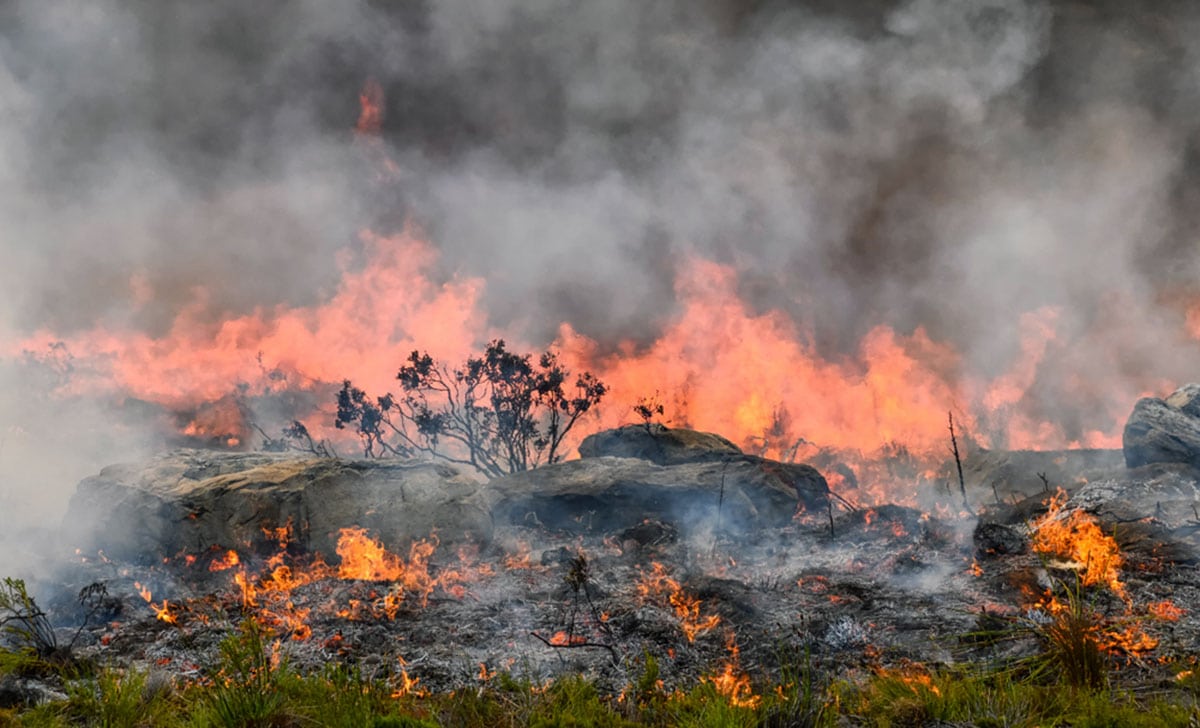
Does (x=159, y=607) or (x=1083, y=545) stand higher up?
(x=159, y=607)

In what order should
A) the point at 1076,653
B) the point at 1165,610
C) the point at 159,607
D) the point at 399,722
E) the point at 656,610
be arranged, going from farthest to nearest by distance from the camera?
the point at 159,607, the point at 656,610, the point at 1165,610, the point at 1076,653, the point at 399,722

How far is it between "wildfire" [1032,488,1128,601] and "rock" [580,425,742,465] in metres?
12.3

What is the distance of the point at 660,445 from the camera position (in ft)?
86.4

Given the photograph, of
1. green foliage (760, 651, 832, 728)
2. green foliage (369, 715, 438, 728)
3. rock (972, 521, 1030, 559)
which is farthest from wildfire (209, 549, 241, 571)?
rock (972, 521, 1030, 559)

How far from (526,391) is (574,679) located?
20.6 m

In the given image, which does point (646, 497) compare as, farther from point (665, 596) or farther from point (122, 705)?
point (122, 705)

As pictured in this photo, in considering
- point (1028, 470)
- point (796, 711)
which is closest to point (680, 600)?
point (796, 711)

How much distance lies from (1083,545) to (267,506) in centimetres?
1671

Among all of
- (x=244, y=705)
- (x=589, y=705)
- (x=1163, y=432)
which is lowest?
(x=589, y=705)

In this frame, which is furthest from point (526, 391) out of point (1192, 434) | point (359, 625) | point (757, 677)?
point (1192, 434)

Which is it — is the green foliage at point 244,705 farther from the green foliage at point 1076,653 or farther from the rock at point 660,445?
the rock at point 660,445

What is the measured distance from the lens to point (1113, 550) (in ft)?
35.3

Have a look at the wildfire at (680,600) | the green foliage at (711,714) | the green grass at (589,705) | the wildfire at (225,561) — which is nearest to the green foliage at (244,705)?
the green grass at (589,705)

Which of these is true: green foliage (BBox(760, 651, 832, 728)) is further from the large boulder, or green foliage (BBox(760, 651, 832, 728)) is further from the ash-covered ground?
the large boulder
